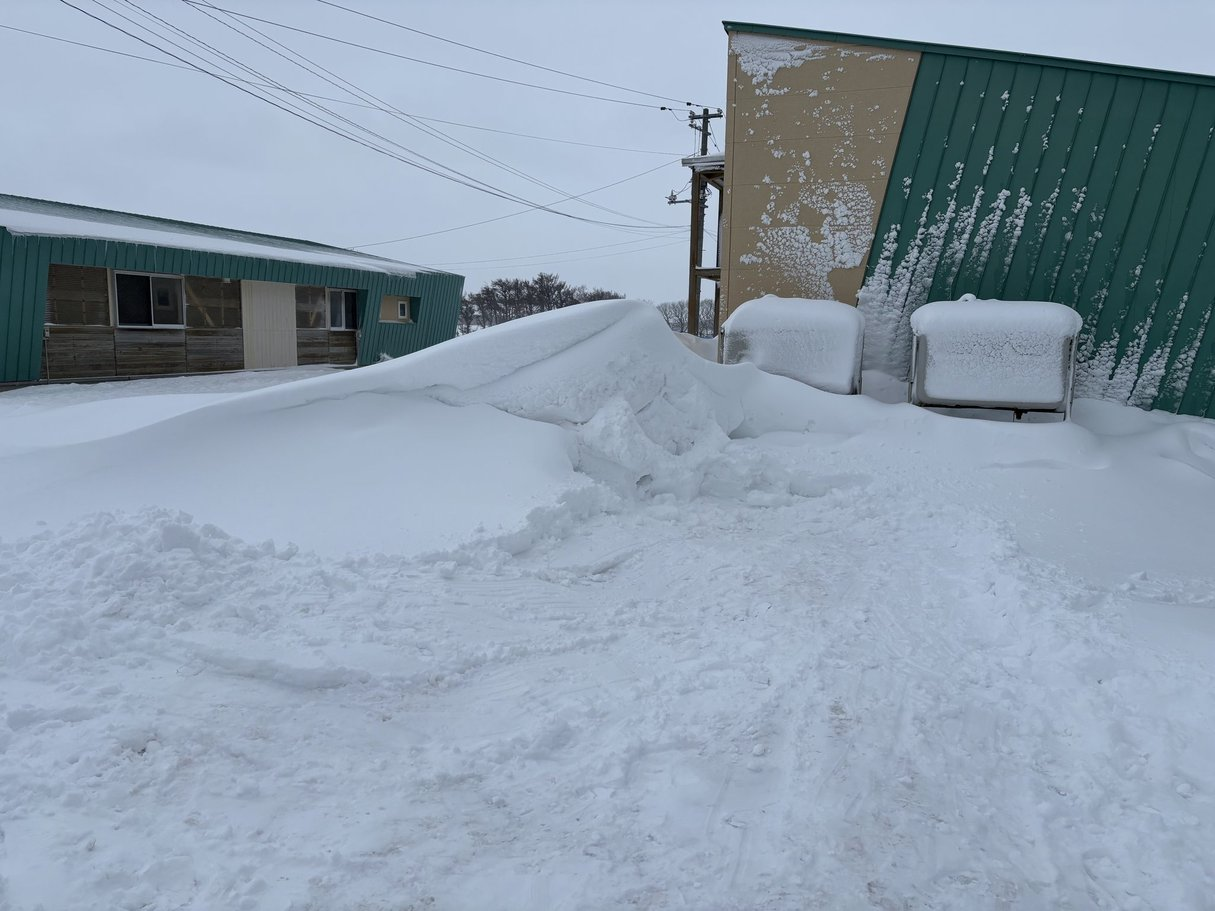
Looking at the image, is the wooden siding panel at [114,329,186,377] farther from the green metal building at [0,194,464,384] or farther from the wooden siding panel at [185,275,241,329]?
the wooden siding panel at [185,275,241,329]

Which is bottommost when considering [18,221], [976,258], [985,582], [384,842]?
[384,842]

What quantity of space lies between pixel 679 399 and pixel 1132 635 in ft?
12.0

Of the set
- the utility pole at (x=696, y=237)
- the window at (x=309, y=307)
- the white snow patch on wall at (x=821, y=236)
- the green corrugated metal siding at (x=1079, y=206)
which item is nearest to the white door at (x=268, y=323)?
the window at (x=309, y=307)

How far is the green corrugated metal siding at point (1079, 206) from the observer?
296 inches

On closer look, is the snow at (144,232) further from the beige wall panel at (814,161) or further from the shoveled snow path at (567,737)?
the shoveled snow path at (567,737)

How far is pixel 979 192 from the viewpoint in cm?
813

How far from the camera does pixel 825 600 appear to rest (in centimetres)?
376

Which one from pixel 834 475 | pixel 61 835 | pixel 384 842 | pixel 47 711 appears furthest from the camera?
pixel 834 475

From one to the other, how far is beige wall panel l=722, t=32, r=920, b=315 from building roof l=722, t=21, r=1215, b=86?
79mm

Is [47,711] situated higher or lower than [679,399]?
lower

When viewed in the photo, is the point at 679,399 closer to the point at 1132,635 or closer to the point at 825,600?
the point at 825,600

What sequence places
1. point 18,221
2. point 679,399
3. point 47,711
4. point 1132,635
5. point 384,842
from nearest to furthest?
point 384,842, point 47,711, point 1132,635, point 679,399, point 18,221

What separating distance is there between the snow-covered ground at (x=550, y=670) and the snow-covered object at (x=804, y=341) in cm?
226

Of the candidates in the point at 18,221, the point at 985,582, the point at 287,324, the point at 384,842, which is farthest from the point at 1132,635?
the point at 287,324
